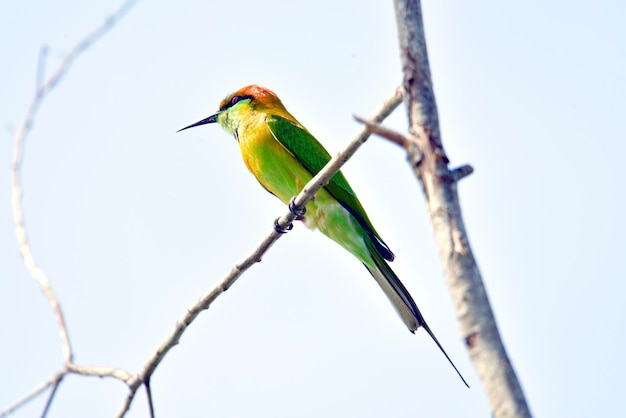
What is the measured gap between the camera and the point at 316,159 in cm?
408

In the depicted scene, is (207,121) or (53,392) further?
A: (207,121)

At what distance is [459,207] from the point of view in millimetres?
1274

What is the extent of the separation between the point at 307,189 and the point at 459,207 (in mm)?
1434

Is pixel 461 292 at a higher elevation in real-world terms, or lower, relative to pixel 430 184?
lower

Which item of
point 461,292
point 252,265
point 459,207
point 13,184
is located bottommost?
point 461,292

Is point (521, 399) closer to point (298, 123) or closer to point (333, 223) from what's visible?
point (333, 223)

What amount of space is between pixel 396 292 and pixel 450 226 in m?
2.28

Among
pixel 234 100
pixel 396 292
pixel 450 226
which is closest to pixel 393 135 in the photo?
pixel 450 226

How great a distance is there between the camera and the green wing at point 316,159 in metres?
3.84

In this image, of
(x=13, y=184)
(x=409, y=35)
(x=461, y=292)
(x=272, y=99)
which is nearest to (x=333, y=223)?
(x=272, y=99)

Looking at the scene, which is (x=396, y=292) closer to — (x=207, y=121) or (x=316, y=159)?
(x=316, y=159)

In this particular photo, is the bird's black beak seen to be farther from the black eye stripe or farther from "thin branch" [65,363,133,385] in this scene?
"thin branch" [65,363,133,385]

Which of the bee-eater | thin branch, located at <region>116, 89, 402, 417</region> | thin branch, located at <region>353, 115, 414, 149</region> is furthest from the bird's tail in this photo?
thin branch, located at <region>353, 115, 414, 149</region>

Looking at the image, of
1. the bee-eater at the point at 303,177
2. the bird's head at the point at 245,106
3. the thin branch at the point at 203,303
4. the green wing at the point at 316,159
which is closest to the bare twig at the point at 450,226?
the thin branch at the point at 203,303
